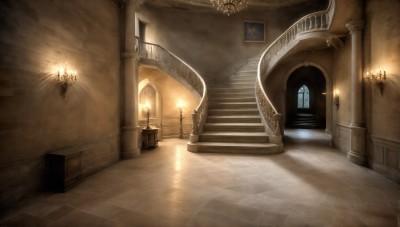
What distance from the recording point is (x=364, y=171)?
17.5 ft

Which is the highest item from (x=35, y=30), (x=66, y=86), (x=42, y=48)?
(x=35, y=30)

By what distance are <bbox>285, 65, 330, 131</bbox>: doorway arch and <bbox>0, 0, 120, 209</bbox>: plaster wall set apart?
50.9ft

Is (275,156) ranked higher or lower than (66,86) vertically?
lower

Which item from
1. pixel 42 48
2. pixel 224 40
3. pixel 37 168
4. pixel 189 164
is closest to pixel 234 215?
pixel 189 164

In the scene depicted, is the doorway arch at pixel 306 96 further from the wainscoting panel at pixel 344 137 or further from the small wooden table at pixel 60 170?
the small wooden table at pixel 60 170

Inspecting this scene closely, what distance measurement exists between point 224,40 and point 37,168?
1189 cm

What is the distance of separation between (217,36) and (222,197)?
1145 centimetres

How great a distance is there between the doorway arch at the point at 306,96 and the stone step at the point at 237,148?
11.4 m

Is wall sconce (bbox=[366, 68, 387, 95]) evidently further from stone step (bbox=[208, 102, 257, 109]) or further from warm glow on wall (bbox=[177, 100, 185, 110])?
warm glow on wall (bbox=[177, 100, 185, 110])

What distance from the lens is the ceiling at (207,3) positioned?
1196cm

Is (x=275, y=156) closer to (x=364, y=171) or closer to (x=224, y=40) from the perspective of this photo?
(x=364, y=171)

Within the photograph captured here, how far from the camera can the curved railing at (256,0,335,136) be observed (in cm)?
732

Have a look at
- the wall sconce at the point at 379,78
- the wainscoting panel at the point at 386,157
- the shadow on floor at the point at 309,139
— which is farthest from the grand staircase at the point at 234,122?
the wall sconce at the point at 379,78

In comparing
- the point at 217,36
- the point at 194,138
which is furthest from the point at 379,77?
the point at 217,36
